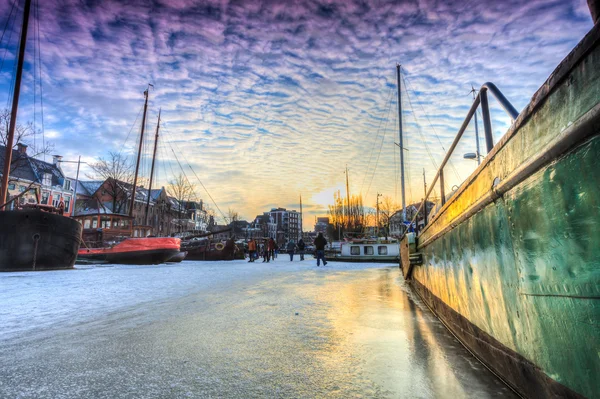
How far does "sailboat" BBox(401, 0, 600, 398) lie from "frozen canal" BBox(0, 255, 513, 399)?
0.41 meters

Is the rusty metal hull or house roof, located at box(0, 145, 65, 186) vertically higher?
house roof, located at box(0, 145, 65, 186)

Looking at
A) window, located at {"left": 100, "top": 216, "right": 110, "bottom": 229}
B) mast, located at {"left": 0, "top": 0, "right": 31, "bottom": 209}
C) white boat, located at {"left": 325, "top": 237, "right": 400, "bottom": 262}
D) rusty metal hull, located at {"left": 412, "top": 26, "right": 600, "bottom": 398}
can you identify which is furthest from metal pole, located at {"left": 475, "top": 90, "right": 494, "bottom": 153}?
window, located at {"left": 100, "top": 216, "right": 110, "bottom": 229}

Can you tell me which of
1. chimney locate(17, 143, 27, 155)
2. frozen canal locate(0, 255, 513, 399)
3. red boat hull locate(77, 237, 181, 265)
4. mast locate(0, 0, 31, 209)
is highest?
chimney locate(17, 143, 27, 155)

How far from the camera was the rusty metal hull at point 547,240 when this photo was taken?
48.5 inches

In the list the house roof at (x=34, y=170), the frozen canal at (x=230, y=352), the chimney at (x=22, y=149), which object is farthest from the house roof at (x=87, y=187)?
the frozen canal at (x=230, y=352)

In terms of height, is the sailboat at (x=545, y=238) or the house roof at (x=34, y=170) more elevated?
the house roof at (x=34, y=170)

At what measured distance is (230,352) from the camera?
2.52 m

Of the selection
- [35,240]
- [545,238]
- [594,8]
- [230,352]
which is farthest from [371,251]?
[594,8]

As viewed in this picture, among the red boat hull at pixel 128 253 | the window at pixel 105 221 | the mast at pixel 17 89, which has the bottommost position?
the red boat hull at pixel 128 253

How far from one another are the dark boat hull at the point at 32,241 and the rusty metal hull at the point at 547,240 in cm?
1403

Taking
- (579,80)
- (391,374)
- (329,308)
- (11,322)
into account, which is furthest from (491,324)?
(11,322)

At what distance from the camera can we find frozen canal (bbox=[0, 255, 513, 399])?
1.90 metres

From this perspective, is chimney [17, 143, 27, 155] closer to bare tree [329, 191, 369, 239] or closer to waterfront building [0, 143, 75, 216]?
waterfront building [0, 143, 75, 216]

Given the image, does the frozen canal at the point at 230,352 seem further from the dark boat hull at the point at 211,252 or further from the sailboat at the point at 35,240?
the dark boat hull at the point at 211,252
